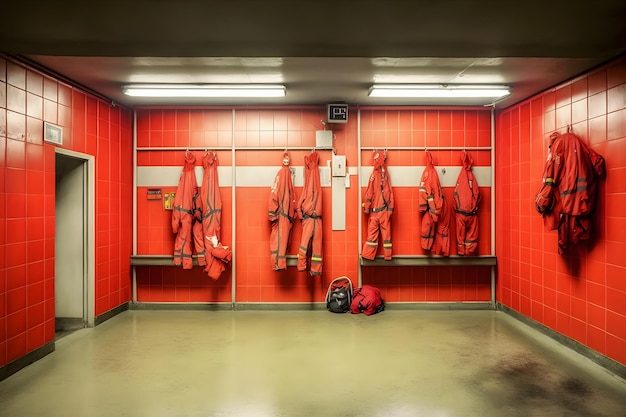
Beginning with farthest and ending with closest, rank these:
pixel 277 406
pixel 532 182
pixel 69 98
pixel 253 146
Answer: pixel 253 146 → pixel 532 182 → pixel 69 98 → pixel 277 406

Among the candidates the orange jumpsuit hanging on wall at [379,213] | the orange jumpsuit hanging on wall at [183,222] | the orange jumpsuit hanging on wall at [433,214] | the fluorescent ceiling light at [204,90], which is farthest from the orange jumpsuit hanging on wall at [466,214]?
the orange jumpsuit hanging on wall at [183,222]

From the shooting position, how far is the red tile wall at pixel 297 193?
17.2ft

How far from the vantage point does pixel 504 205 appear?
5137 mm

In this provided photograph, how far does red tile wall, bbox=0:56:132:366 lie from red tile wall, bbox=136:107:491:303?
736 mm

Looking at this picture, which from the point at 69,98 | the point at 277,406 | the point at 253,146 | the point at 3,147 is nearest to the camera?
the point at 277,406

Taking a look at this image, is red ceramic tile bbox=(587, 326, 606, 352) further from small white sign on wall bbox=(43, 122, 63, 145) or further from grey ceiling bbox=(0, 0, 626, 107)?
small white sign on wall bbox=(43, 122, 63, 145)

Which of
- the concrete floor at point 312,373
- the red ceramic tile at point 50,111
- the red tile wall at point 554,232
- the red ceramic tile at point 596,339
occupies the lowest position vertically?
the concrete floor at point 312,373

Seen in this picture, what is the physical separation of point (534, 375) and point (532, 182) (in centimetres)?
230

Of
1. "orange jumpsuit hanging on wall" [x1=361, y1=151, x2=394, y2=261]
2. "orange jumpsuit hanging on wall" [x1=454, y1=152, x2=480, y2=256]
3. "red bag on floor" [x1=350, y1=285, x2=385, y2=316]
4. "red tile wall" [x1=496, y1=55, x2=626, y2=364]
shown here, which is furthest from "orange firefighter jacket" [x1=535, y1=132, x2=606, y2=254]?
"red bag on floor" [x1=350, y1=285, x2=385, y2=316]

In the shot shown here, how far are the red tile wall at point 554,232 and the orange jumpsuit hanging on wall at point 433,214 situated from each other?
0.83m

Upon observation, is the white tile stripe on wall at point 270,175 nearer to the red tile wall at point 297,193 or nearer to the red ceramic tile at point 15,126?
the red tile wall at point 297,193

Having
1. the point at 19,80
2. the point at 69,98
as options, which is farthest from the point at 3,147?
the point at 69,98

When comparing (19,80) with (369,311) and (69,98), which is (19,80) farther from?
(369,311)

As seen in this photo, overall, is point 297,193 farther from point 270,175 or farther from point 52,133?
point 52,133
